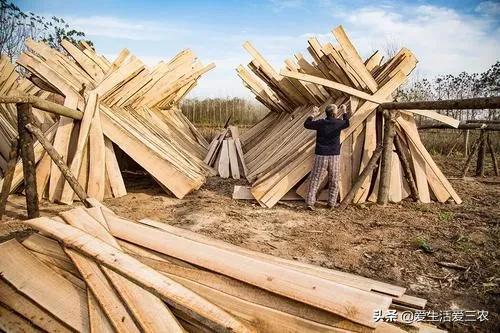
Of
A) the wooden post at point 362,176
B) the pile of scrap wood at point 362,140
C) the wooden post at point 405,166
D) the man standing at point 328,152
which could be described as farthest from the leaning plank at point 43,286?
the wooden post at point 405,166

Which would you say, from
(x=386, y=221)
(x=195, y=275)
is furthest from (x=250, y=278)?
(x=386, y=221)

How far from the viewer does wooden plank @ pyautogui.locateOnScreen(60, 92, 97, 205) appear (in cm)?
610

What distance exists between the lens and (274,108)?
44.8 feet

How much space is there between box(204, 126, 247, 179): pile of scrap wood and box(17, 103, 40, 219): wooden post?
5089 millimetres

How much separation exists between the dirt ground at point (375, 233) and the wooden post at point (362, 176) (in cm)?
17

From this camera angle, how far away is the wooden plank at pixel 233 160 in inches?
373

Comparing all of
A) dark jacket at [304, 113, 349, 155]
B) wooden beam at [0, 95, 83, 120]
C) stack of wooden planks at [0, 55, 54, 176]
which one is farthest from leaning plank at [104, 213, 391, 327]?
stack of wooden planks at [0, 55, 54, 176]

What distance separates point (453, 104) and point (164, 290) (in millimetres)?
4662

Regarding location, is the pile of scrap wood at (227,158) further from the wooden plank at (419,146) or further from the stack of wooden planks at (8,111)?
the stack of wooden planks at (8,111)

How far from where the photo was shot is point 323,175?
635 cm

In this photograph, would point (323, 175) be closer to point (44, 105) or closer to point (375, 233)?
point (375, 233)

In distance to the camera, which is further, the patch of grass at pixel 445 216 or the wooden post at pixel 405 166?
the wooden post at pixel 405 166

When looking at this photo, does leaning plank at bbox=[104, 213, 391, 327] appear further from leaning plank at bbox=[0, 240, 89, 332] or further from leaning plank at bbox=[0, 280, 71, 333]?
leaning plank at bbox=[0, 280, 71, 333]

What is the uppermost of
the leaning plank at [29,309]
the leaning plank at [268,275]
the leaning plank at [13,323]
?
the leaning plank at [268,275]
